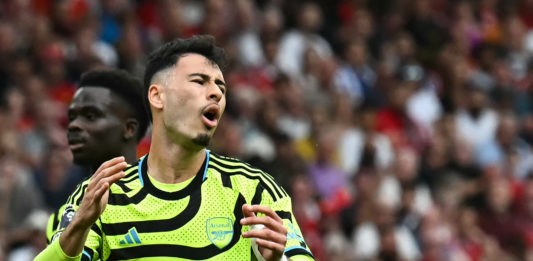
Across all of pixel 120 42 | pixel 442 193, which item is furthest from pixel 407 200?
pixel 120 42

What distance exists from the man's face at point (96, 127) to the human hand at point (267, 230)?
1809 millimetres

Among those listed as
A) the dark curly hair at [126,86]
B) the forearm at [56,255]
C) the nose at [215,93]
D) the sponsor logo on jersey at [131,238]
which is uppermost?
the dark curly hair at [126,86]

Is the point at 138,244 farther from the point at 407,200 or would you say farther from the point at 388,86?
the point at 388,86

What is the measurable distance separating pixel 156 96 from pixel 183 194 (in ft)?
1.57

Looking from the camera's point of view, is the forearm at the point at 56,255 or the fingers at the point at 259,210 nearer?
the fingers at the point at 259,210

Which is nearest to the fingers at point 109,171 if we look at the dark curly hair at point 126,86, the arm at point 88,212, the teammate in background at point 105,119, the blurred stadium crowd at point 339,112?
the arm at point 88,212

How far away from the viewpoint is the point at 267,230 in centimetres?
525

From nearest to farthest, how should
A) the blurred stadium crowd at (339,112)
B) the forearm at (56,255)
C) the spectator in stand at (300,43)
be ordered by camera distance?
1. the forearm at (56,255)
2. the blurred stadium crowd at (339,112)
3. the spectator in stand at (300,43)

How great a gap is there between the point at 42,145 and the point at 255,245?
6.03m

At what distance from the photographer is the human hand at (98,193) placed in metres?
5.27

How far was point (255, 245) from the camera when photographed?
5426 millimetres

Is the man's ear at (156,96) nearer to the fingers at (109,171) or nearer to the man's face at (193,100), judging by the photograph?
the man's face at (193,100)

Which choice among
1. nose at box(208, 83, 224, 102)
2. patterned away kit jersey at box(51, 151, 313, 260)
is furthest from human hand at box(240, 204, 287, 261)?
nose at box(208, 83, 224, 102)

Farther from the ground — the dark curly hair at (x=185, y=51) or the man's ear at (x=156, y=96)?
the dark curly hair at (x=185, y=51)
